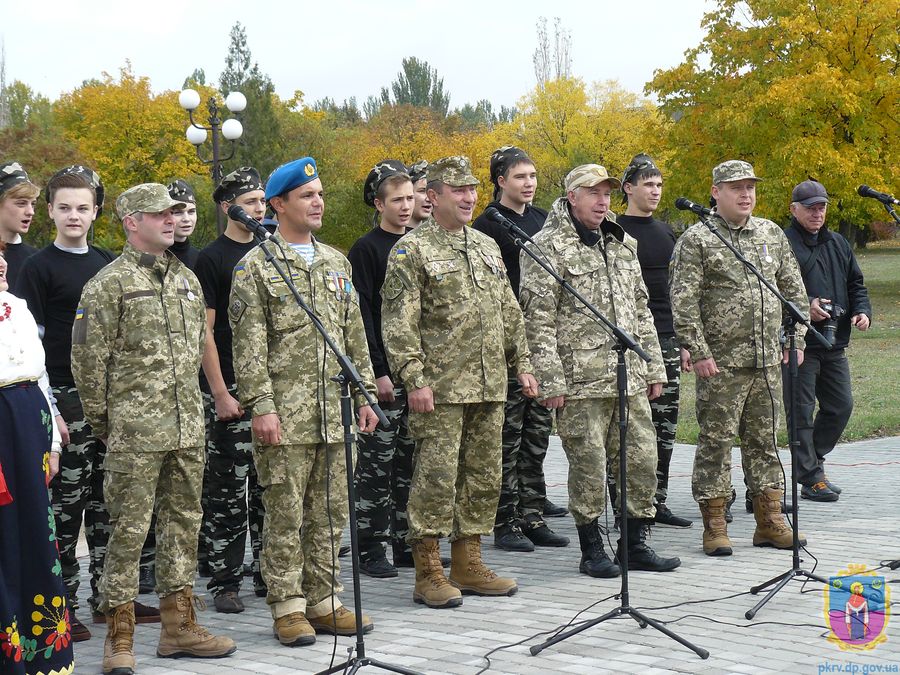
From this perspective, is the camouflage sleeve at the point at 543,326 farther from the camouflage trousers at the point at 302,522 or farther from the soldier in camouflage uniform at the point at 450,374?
the camouflage trousers at the point at 302,522

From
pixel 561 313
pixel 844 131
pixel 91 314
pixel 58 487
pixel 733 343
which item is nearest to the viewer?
pixel 91 314

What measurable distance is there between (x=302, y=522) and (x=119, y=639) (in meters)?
1.08

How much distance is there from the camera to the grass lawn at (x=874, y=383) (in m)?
13.0

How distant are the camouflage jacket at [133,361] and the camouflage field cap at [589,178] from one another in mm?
2688

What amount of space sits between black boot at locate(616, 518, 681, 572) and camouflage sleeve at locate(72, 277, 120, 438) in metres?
3.31

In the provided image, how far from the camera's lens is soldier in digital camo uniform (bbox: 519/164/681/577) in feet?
22.9

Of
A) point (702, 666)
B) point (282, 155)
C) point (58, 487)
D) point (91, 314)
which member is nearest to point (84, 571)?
point (58, 487)

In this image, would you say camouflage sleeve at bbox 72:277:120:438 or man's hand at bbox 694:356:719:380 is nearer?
camouflage sleeve at bbox 72:277:120:438

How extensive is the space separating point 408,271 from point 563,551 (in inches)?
94.9

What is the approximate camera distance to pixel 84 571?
303 inches

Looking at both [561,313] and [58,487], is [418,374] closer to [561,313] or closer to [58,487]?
[561,313]

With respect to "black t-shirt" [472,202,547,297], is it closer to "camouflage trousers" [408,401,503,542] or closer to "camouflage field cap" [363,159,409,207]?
"camouflage field cap" [363,159,409,207]

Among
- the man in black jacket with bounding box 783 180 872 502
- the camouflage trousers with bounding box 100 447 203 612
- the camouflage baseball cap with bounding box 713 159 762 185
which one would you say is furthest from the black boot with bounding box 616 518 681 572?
the camouflage trousers with bounding box 100 447 203 612

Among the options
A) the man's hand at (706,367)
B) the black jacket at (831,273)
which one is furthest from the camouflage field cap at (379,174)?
the black jacket at (831,273)
